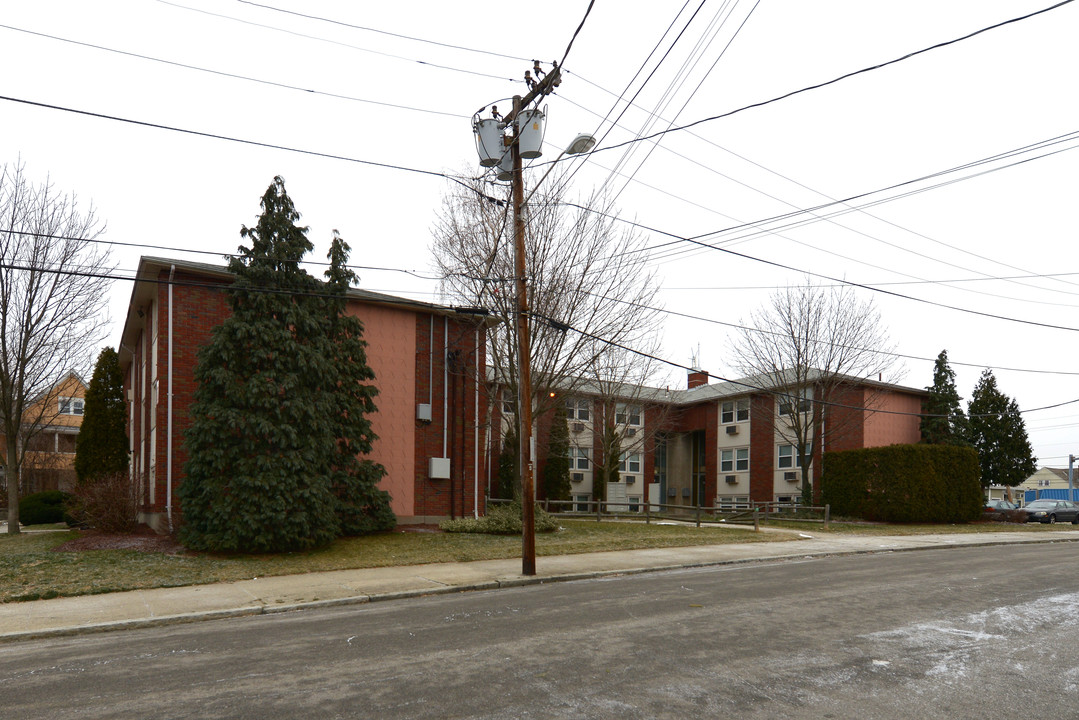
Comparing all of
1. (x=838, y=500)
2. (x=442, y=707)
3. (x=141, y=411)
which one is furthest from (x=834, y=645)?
(x=838, y=500)

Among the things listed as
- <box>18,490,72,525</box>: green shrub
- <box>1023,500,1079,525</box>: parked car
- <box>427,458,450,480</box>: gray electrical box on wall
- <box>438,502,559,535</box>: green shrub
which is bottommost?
<box>1023,500,1079,525</box>: parked car

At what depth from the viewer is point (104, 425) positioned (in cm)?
2384

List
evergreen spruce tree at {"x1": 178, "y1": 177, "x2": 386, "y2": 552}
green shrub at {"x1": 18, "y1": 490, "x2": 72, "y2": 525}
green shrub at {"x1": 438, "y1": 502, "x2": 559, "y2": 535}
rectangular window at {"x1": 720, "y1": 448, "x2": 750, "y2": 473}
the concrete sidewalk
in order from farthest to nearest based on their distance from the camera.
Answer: rectangular window at {"x1": 720, "y1": 448, "x2": 750, "y2": 473} → green shrub at {"x1": 18, "y1": 490, "x2": 72, "y2": 525} → green shrub at {"x1": 438, "y1": 502, "x2": 559, "y2": 535} → evergreen spruce tree at {"x1": 178, "y1": 177, "x2": 386, "y2": 552} → the concrete sidewalk

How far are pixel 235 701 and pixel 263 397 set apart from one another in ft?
34.0

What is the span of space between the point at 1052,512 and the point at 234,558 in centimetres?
3798

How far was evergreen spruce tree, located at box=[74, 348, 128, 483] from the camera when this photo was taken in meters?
23.5

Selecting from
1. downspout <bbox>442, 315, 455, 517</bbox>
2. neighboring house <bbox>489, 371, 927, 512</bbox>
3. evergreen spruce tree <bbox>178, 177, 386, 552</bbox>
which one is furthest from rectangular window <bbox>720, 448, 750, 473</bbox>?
evergreen spruce tree <bbox>178, 177, 386, 552</bbox>

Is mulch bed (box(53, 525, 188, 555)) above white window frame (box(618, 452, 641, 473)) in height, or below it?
above

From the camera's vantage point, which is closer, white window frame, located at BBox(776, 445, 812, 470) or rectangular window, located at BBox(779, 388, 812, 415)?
rectangular window, located at BBox(779, 388, 812, 415)

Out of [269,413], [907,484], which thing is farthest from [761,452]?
[269,413]

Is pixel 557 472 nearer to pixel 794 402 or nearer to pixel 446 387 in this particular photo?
pixel 794 402

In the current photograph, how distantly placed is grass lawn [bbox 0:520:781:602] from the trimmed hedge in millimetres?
10246

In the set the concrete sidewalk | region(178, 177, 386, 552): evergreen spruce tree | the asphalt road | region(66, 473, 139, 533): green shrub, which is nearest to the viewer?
the asphalt road

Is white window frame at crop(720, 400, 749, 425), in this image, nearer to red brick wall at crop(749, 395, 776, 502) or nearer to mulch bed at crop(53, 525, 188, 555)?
red brick wall at crop(749, 395, 776, 502)
